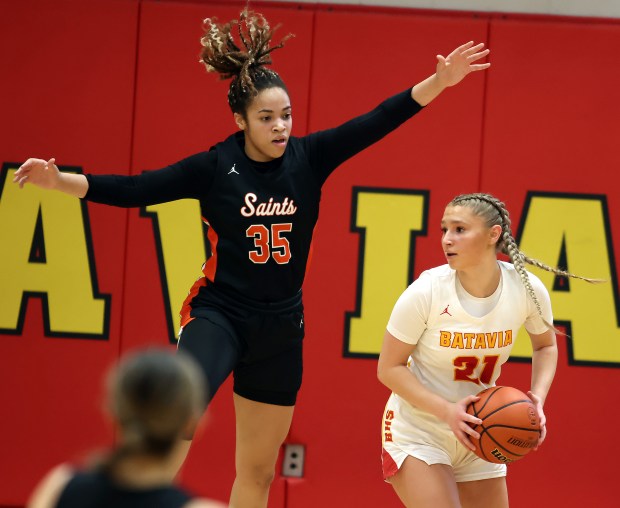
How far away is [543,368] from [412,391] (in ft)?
1.98

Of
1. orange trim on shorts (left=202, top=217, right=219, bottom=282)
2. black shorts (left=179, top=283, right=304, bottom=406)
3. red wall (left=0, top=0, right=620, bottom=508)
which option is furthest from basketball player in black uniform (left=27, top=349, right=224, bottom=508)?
red wall (left=0, top=0, right=620, bottom=508)

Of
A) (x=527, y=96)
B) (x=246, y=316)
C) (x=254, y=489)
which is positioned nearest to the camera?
(x=246, y=316)

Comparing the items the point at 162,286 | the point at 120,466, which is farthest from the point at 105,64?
the point at 120,466

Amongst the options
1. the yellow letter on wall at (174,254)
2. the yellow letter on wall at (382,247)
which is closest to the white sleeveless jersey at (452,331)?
the yellow letter on wall at (382,247)

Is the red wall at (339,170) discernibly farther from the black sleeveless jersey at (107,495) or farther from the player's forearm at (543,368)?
the black sleeveless jersey at (107,495)

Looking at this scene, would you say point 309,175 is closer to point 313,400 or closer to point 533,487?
point 313,400

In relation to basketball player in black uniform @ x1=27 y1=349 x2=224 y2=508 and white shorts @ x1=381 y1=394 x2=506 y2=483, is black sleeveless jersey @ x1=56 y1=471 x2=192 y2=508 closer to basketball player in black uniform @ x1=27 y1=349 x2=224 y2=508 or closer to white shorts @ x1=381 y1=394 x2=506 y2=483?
basketball player in black uniform @ x1=27 y1=349 x2=224 y2=508

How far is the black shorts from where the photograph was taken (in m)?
4.01

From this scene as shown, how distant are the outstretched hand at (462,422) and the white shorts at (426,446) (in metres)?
0.18

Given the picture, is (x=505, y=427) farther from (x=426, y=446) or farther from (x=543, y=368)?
→ (x=543, y=368)

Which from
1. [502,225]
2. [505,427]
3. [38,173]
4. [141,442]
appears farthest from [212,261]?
[141,442]

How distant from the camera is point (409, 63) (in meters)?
5.83

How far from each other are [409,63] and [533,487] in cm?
240

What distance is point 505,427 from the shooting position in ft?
12.8
